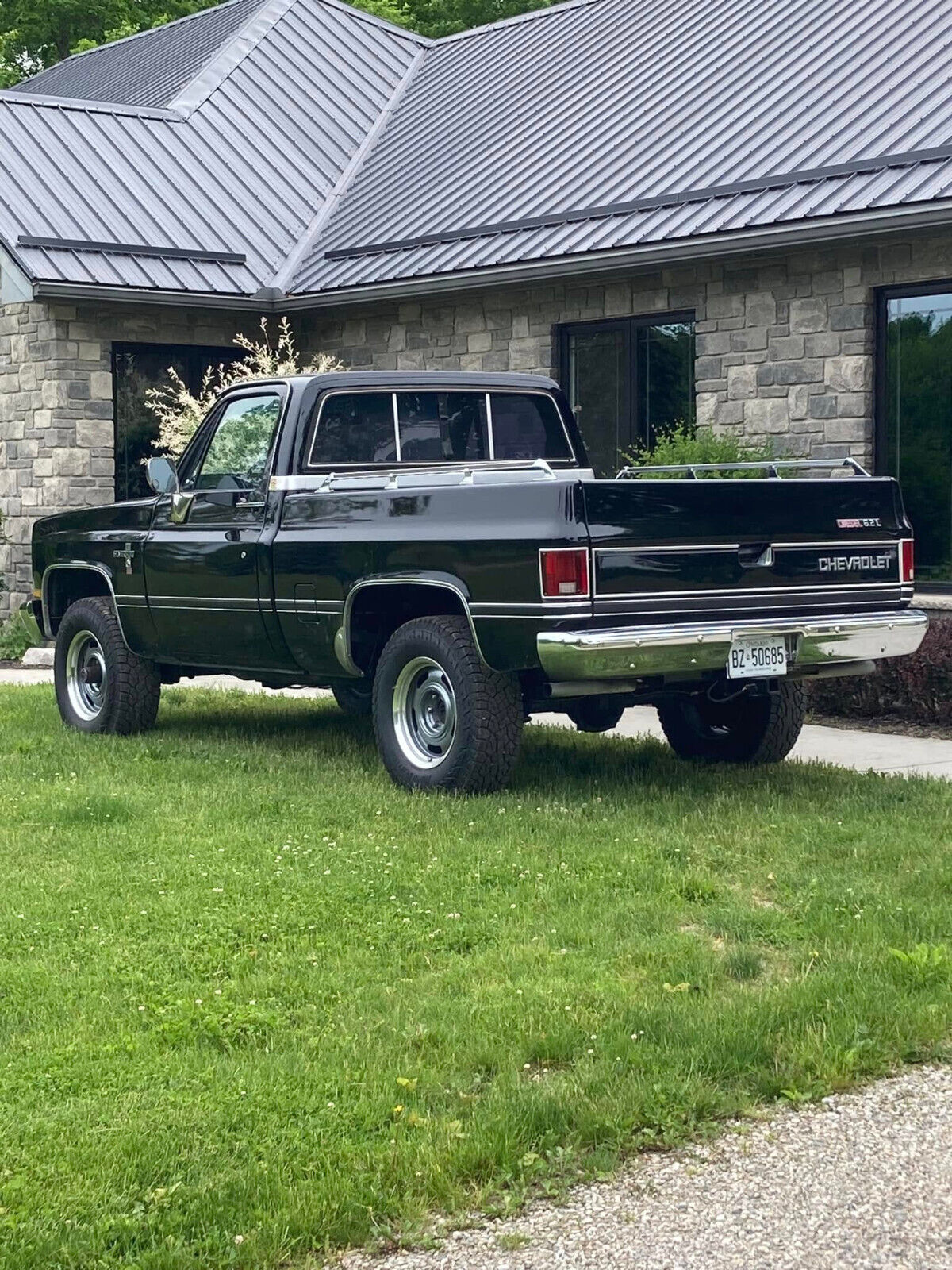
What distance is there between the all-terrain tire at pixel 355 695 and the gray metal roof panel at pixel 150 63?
12.5 m

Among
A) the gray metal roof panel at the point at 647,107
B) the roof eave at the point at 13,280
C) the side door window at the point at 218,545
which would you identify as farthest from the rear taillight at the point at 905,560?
the roof eave at the point at 13,280

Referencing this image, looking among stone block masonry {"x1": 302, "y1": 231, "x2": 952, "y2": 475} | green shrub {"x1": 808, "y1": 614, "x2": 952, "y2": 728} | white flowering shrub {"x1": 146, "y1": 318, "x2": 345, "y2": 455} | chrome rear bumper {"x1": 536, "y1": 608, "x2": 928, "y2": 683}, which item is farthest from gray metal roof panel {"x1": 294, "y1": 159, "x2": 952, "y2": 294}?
chrome rear bumper {"x1": 536, "y1": 608, "x2": 928, "y2": 683}

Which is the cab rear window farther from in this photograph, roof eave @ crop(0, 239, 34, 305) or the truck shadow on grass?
roof eave @ crop(0, 239, 34, 305)

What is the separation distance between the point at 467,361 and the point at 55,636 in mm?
5961

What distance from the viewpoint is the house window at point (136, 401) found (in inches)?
664

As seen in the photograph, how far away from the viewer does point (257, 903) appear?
20.3 feet

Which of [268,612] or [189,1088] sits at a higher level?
[268,612]

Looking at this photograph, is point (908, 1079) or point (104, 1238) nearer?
point (104, 1238)

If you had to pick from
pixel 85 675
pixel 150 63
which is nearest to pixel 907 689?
pixel 85 675

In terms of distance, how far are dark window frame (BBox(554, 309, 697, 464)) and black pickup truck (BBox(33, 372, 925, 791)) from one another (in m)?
4.48

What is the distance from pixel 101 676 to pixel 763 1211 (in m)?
7.64

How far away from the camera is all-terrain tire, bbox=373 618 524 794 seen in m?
7.96

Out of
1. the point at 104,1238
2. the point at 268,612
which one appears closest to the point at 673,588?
the point at 268,612

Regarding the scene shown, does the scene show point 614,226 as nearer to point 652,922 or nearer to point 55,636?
point 55,636
